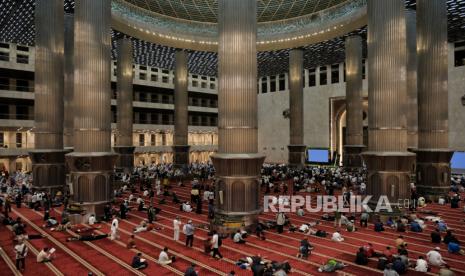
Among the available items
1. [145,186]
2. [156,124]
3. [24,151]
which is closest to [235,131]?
[145,186]

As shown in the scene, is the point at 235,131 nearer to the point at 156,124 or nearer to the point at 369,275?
the point at 369,275

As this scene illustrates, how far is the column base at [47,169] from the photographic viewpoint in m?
20.5

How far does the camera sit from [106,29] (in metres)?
16.6

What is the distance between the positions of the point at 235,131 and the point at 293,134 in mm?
21510

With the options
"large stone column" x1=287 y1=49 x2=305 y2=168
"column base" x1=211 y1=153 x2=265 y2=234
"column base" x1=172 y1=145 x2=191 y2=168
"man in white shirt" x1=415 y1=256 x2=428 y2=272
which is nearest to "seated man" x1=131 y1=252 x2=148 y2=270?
"column base" x1=211 y1=153 x2=265 y2=234

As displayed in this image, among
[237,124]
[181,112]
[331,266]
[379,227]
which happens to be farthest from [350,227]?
[181,112]

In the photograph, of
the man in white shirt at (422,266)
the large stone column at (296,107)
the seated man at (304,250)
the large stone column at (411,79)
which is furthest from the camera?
the large stone column at (296,107)

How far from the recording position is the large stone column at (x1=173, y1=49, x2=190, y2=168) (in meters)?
33.7

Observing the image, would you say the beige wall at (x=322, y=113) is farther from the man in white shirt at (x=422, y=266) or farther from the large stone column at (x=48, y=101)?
the large stone column at (x=48, y=101)

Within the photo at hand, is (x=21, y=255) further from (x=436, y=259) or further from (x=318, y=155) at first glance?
(x=318, y=155)

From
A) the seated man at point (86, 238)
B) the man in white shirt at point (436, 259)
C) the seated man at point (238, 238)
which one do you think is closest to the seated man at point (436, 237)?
the man in white shirt at point (436, 259)

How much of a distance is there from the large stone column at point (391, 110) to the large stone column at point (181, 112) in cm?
2081

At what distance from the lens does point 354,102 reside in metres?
30.8

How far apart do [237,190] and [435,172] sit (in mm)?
12539
